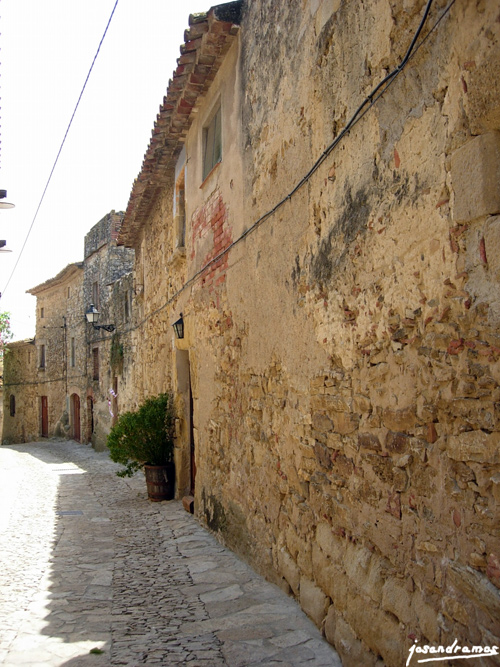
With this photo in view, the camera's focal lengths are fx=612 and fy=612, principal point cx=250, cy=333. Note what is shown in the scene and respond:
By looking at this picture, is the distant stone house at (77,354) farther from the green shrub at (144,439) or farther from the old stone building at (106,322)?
the green shrub at (144,439)

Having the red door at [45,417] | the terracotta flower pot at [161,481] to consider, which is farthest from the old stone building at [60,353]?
the terracotta flower pot at [161,481]

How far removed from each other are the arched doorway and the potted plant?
1723cm

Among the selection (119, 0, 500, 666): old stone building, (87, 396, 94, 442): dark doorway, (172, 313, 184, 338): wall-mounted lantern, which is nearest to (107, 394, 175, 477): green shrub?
(172, 313, 184, 338): wall-mounted lantern

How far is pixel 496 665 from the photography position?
1976mm

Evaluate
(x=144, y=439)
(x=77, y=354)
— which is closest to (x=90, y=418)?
(x=77, y=354)

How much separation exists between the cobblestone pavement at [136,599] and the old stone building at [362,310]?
0.24m

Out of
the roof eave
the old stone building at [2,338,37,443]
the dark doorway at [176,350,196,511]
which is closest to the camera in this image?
the roof eave

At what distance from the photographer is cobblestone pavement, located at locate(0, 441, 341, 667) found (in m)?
3.41

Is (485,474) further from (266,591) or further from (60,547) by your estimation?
(60,547)

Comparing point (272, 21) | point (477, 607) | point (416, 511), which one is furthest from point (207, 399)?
point (477, 607)

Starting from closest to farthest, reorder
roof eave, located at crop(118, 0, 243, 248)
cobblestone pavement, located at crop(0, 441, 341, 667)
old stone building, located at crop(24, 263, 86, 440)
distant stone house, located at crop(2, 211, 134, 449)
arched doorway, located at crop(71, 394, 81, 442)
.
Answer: cobblestone pavement, located at crop(0, 441, 341, 667) < roof eave, located at crop(118, 0, 243, 248) < distant stone house, located at crop(2, 211, 134, 449) < old stone building, located at crop(24, 263, 86, 440) < arched doorway, located at crop(71, 394, 81, 442)

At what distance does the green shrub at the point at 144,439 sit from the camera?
8.45 meters

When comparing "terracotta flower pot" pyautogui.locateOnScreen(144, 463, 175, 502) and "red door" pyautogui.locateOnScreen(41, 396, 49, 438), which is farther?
"red door" pyautogui.locateOnScreen(41, 396, 49, 438)

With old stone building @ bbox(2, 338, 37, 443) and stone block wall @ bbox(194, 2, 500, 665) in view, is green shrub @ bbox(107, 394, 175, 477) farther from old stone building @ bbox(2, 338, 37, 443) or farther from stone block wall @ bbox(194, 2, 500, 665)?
old stone building @ bbox(2, 338, 37, 443)
